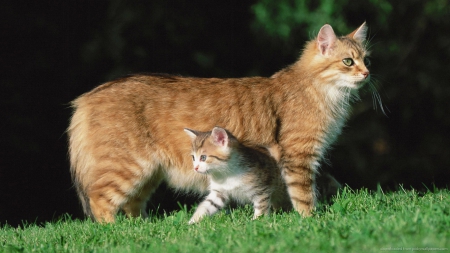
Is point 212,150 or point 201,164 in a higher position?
point 212,150

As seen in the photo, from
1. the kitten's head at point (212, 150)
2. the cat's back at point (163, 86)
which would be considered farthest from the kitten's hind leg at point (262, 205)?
the cat's back at point (163, 86)

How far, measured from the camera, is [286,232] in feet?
18.5

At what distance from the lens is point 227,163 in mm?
7500

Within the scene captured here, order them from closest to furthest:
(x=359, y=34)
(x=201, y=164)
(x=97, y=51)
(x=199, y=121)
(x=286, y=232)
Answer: (x=286, y=232)
(x=201, y=164)
(x=199, y=121)
(x=359, y=34)
(x=97, y=51)

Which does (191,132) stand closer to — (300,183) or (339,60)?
(300,183)

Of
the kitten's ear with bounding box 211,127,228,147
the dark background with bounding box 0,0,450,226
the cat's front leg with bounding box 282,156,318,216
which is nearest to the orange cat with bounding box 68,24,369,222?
the cat's front leg with bounding box 282,156,318,216

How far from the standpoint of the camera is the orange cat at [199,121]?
7602 mm

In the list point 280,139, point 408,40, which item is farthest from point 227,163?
point 408,40

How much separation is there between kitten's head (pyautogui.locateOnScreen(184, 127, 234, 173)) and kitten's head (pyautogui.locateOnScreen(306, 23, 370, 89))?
1329mm

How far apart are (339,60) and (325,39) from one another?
1.07 feet

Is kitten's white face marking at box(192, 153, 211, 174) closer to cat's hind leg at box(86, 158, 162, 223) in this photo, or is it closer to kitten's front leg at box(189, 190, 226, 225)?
kitten's front leg at box(189, 190, 226, 225)

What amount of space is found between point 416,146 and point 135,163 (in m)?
9.05

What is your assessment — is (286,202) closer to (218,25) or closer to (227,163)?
(227,163)

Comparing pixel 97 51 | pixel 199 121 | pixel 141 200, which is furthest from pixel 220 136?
pixel 97 51
